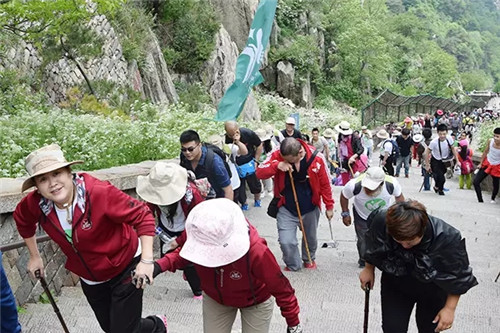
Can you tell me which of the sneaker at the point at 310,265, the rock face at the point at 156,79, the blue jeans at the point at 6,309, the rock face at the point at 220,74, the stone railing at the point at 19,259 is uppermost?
the blue jeans at the point at 6,309

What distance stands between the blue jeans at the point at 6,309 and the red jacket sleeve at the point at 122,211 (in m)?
0.67

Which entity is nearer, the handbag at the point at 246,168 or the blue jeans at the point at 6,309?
the blue jeans at the point at 6,309

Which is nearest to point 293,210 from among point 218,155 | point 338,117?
point 218,155

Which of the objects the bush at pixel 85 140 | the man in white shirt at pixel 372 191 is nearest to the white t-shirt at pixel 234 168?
the bush at pixel 85 140

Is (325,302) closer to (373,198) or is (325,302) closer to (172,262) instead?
(373,198)

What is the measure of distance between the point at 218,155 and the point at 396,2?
347 ft

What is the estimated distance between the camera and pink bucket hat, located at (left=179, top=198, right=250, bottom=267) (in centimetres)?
288

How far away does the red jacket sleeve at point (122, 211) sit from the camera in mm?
3221

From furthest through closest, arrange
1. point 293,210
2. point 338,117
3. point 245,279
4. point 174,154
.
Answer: point 338,117
point 174,154
point 293,210
point 245,279

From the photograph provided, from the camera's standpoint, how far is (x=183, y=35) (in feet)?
65.2

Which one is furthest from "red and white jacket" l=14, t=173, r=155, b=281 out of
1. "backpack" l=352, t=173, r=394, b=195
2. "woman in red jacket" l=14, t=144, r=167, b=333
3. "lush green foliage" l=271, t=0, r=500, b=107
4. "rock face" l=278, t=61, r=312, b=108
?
"lush green foliage" l=271, t=0, r=500, b=107

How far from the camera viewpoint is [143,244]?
3193 millimetres

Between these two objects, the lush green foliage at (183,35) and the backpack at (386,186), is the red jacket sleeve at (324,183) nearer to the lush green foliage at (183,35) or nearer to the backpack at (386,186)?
the backpack at (386,186)

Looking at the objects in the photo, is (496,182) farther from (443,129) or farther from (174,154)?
(174,154)
